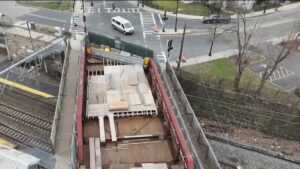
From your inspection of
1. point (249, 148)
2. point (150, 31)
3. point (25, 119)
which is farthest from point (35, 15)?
point (249, 148)

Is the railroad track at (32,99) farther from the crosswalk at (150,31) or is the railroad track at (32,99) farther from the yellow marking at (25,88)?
the crosswalk at (150,31)

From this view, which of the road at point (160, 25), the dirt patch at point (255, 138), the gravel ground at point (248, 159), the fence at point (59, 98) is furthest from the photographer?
the road at point (160, 25)

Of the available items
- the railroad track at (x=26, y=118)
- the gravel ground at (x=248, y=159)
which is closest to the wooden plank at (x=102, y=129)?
the railroad track at (x=26, y=118)

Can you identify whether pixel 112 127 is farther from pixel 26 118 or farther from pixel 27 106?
pixel 27 106

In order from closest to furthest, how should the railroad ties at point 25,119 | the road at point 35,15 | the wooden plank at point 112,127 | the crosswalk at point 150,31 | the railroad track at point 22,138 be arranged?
1. the wooden plank at point 112,127
2. the railroad track at point 22,138
3. the railroad ties at point 25,119
4. the crosswalk at point 150,31
5. the road at point 35,15

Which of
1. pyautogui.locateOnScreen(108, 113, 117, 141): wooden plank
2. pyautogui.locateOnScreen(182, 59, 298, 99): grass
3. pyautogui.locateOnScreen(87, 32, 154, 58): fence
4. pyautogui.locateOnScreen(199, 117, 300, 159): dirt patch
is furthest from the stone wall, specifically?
pyautogui.locateOnScreen(108, 113, 117, 141): wooden plank
